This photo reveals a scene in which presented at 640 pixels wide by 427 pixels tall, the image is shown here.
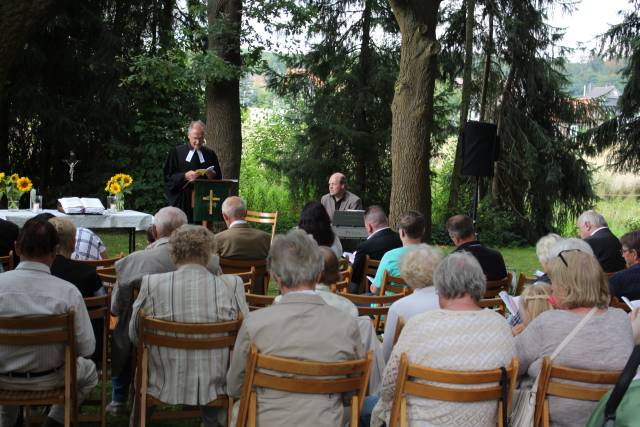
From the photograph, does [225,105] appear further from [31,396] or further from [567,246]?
[31,396]

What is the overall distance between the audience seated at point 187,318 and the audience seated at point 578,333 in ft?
4.56

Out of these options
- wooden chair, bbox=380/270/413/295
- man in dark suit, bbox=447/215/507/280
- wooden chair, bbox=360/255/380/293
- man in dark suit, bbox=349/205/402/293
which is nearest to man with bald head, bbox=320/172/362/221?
man in dark suit, bbox=349/205/402/293

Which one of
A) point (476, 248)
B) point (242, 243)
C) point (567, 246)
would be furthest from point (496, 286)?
point (242, 243)

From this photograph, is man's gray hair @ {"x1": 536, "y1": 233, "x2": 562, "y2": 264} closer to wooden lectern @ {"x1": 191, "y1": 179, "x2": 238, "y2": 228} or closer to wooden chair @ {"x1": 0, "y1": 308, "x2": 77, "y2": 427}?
wooden chair @ {"x1": 0, "y1": 308, "x2": 77, "y2": 427}

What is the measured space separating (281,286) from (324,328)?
33 centimetres

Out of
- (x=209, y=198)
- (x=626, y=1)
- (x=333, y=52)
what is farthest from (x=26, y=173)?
(x=626, y=1)

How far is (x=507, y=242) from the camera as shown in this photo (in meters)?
18.9

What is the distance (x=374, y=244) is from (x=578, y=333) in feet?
10.8

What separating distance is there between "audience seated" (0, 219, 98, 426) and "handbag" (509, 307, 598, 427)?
1.97 metres

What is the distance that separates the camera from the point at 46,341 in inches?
153

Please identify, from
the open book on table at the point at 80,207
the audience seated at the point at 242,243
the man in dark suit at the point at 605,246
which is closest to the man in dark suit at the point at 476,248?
the man in dark suit at the point at 605,246

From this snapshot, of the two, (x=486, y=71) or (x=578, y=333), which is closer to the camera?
(x=578, y=333)

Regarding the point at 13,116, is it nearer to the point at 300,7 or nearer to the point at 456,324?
the point at 300,7

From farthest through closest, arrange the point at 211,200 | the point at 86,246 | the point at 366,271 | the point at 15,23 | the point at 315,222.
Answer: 1. the point at 211,200
2. the point at 366,271
3. the point at 315,222
4. the point at 86,246
5. the point at 15,23
